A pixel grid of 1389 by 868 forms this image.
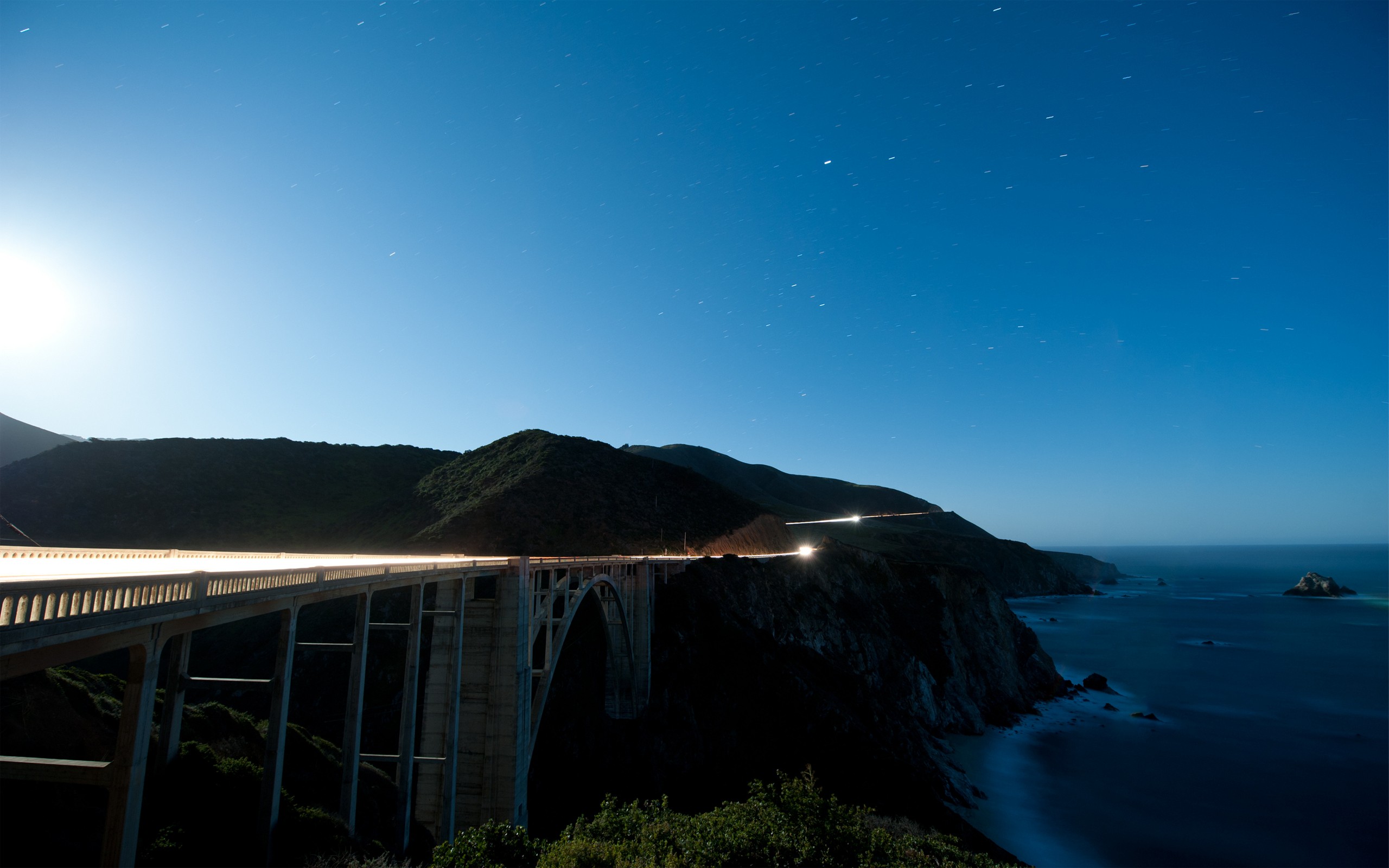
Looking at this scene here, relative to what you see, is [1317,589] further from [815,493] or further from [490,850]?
[490,850]

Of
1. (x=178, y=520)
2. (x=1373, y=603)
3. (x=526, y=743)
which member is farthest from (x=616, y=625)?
(x=1373, y=603)

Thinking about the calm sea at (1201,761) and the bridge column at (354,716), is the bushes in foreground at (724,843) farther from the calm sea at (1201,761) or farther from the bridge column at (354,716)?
the calm sea at (1201,761)

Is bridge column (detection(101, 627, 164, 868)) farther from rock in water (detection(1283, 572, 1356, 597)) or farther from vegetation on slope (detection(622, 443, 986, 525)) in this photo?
rock in water (detection(1283, 572, 1356, 597))

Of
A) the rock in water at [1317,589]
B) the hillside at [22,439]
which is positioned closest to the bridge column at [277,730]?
the hillside at [22,439]

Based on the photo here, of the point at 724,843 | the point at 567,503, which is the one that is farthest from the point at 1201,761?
the point at 567,503

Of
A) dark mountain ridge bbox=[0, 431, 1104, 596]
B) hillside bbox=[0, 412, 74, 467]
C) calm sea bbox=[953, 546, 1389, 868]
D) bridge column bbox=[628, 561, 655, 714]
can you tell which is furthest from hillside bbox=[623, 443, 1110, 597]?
hillside bbox=[0, 412, 74, 467]
